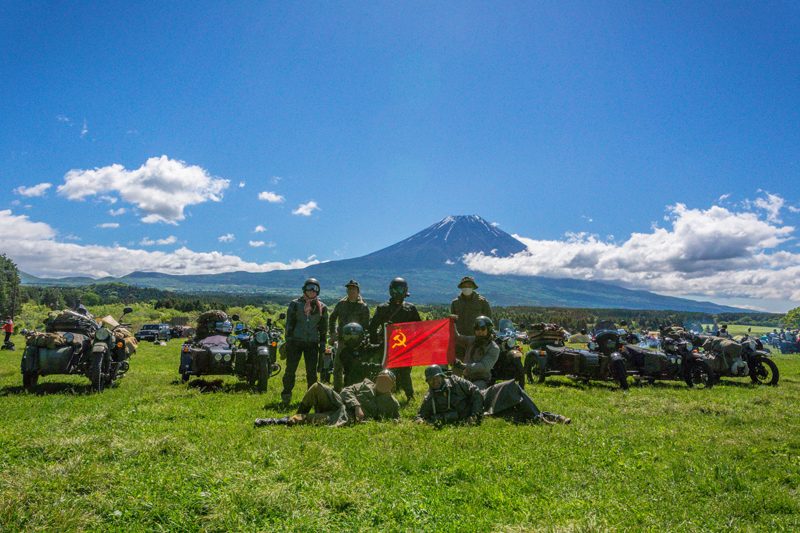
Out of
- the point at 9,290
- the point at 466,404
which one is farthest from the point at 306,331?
the point at 9,290

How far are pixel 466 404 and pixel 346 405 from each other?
2273 millimetres

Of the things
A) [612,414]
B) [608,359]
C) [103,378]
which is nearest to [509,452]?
[612,414]

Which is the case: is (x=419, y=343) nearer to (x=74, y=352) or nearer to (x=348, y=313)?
(x=348, y=313)

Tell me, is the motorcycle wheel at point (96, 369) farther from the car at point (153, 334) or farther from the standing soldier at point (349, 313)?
the car at point (153, 334)

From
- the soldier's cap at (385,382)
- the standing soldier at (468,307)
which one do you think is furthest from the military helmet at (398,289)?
the soldier's cap at (385,382)

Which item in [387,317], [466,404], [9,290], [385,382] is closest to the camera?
[466,404]

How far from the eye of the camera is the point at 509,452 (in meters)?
6.95

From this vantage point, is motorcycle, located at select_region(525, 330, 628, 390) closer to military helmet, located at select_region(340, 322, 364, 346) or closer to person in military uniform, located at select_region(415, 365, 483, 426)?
military helmet, located at select_region(340, 322, 364, 346)

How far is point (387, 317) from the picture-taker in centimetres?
1191

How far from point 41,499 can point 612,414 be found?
974 cm

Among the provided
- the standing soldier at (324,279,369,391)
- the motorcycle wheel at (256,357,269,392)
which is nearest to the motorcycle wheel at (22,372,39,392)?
the motorcycle wheel at (256,357,269,392)

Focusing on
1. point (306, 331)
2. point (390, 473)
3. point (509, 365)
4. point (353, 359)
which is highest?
point (306, 331)

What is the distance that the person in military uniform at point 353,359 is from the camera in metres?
11.4

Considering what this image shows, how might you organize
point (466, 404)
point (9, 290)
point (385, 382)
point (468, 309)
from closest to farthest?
point (466, 404) < point (385, 382) < point (468, 309) < point (9, 290)
